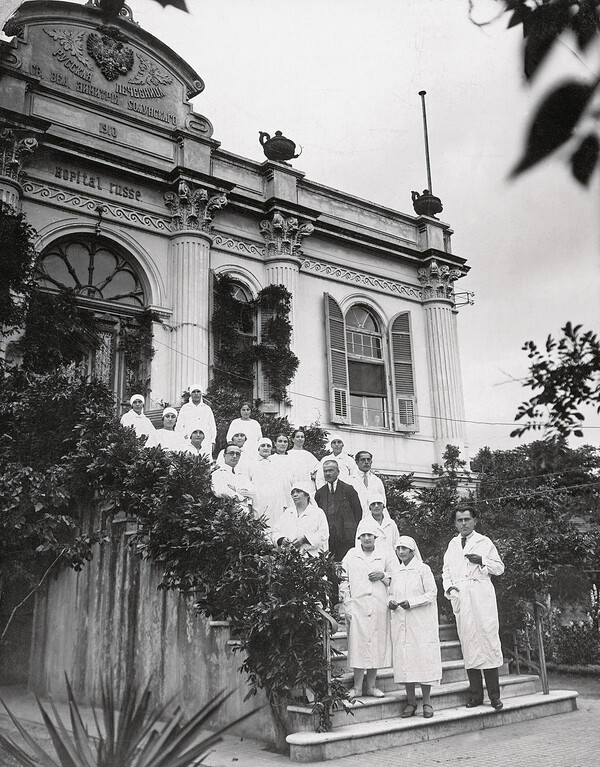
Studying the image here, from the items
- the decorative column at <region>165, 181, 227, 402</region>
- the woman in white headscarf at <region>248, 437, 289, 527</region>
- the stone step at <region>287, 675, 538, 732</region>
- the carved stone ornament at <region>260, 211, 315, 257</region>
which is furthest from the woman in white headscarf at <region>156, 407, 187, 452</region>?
the carved stone ornament at <region>260, 211, 315, 257</region>

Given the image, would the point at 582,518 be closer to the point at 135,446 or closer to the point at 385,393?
the point at 385,393

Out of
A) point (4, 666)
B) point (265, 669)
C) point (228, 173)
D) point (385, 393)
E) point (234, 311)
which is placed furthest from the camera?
point (385, 393)

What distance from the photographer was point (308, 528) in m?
8.14

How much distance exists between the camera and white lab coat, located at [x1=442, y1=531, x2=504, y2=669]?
25.7ft

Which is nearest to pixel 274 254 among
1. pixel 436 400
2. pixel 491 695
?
pixel 436 400

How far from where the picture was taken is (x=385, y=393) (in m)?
17.5

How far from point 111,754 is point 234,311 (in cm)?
1293

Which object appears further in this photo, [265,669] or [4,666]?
[4,666]

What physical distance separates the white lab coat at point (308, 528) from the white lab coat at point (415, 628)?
87 cm

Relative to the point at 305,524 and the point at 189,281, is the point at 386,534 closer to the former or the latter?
the point at 305,524

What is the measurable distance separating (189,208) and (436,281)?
7039 millimetres

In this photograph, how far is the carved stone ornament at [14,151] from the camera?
12195mm

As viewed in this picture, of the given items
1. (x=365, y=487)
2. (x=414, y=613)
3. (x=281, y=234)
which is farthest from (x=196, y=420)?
(x=281, y=234)

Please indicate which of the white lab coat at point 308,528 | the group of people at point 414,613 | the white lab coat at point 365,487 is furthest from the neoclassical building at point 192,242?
the group of people at point 414,613
